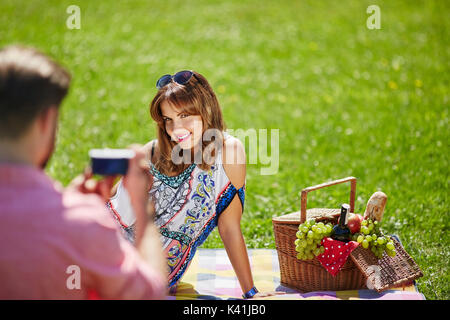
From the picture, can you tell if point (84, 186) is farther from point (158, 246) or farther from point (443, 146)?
point (443, 146)

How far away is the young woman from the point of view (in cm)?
281

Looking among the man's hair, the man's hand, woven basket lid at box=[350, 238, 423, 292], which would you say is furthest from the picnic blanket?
the man's hair

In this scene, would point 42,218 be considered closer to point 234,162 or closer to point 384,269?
point 234,162

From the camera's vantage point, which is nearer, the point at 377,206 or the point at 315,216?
the point at 377,206

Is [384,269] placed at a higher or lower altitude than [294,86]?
lower

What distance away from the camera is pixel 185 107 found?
277 cm

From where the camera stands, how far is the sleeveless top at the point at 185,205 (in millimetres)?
2875

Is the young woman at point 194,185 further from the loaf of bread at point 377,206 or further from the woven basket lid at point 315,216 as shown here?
the loaf of bread at point 377,206

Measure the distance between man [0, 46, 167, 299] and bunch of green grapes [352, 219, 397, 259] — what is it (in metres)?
1.57

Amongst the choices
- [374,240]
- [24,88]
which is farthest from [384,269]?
[24,88]

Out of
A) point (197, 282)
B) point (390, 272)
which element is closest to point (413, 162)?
point (390, 272)

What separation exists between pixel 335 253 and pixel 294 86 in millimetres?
4791

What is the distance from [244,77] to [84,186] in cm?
612

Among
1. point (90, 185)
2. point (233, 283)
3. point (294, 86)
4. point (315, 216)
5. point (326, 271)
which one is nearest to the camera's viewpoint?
point (90, 185)
